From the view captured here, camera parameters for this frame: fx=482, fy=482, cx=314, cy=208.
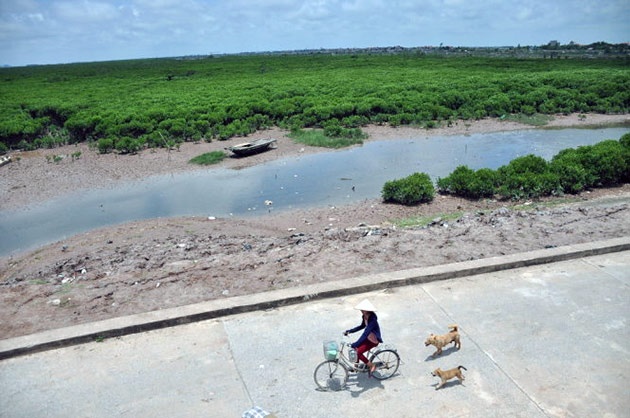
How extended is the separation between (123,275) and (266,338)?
3.82 m

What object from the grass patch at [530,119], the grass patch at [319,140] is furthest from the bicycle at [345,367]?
the grass patch at [530,119]

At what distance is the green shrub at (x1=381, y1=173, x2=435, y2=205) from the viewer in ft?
46.8

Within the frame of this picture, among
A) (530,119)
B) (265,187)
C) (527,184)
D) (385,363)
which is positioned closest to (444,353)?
(385,363)

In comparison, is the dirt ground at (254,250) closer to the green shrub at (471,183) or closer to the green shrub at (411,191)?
the green shrub at (411,191)

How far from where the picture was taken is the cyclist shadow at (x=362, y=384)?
17.4 feet

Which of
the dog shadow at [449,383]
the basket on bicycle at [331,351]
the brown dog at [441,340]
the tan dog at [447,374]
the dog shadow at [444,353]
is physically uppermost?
the basket on bicycle at [331,351]

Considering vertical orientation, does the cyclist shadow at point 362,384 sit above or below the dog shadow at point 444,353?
below

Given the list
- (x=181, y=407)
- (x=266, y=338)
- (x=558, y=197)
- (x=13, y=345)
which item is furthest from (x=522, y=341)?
(x=558, y=197)

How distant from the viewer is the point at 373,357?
5348 mm

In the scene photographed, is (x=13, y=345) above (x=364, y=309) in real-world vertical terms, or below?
below

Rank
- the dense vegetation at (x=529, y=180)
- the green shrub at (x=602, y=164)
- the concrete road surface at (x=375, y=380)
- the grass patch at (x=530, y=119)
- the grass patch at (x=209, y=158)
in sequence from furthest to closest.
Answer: the grass patch at (x=530, y=119) < the grass patch at (x=209, y=158) < the green shrub at (x=602, y=164) < the dense vegetation at (x=529, y=180) < the concrete road surface at (x=375, y=380)

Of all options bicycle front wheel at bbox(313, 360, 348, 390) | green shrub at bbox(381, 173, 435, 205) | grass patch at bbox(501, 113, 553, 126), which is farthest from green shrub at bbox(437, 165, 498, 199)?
grass patch at bbox(501, 113, 553, 126)

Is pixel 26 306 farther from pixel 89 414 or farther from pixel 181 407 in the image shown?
pixel 181 407

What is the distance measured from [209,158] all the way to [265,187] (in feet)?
16.5
